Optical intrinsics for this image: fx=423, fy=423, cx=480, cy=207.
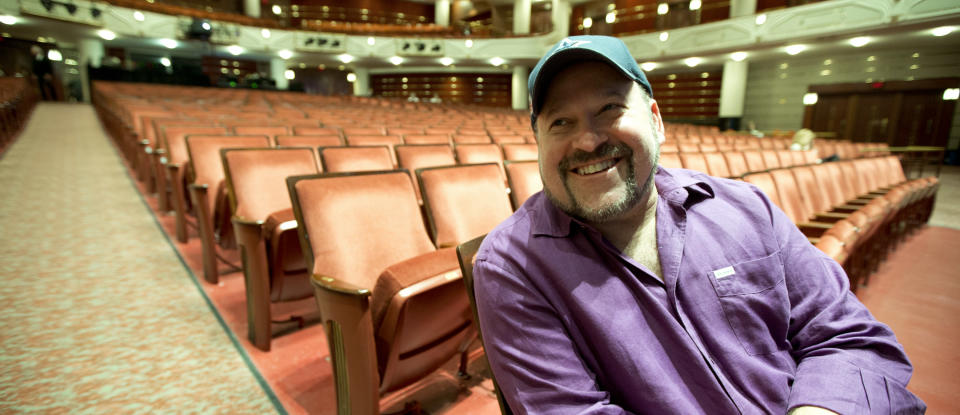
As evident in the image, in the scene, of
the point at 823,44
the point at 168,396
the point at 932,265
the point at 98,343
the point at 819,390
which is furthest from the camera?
the point at 823,44

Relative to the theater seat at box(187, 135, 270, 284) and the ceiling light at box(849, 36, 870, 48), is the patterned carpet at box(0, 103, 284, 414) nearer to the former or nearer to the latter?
the theater seat at box(187, 135, 270, 284)

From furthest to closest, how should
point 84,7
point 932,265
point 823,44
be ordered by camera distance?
point 84,7 → point 823,44 → point 932,265

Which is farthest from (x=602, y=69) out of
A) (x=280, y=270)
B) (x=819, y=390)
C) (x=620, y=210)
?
(x=280, y=270)

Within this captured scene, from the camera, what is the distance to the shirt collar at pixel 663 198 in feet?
2.20

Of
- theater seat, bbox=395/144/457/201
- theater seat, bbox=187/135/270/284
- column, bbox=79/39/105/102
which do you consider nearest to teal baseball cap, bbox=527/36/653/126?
theater seat, bbox=395/144/457/201

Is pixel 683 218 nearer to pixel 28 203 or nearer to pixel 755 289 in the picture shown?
pixel 755 289

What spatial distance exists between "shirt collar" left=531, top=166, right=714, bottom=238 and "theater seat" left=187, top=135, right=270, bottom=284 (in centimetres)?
173

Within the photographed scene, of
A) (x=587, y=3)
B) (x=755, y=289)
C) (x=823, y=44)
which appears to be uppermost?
(x=587, y=3)

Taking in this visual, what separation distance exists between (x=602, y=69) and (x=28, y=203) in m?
4.14

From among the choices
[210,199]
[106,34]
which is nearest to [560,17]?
[106,34]

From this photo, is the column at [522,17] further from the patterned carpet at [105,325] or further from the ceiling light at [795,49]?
the patterned carpet at [105,325]

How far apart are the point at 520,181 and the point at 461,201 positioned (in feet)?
0.99

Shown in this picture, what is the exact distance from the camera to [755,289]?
2.27ft

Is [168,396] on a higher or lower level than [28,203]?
lower
